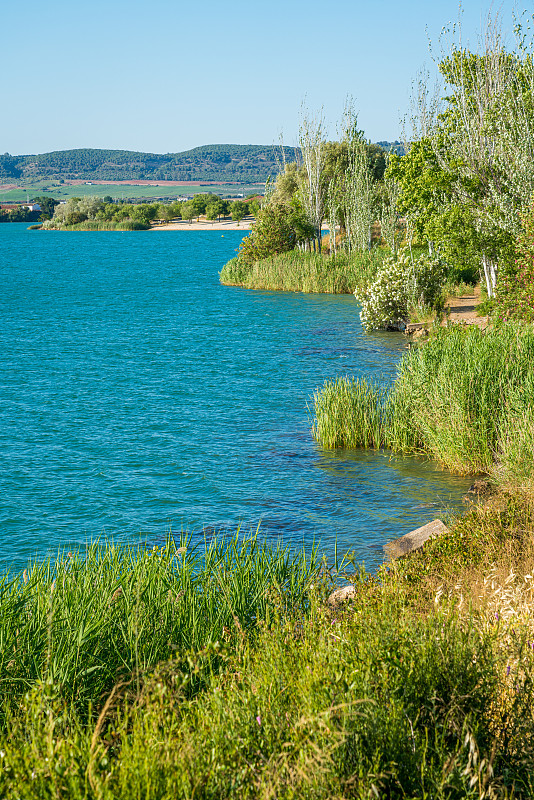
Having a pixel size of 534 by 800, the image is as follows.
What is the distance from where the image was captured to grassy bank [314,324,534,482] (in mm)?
11836

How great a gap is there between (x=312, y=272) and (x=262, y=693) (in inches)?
1643

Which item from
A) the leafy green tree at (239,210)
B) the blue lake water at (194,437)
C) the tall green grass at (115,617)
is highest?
the leafy green tree at (239,210)

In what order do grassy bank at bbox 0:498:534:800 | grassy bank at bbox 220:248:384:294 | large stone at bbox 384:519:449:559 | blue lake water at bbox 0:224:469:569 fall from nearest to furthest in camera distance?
grassy bank at bbox 0:498:534:800, large stone at bbox 384:519:449:559, blue lake water at bbox 0:224:469:569, grassy bank at bbox 220:248:384:294

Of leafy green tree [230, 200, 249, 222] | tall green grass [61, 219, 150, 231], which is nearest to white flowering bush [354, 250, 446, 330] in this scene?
leafy green tree [230, 200, 249, 222]

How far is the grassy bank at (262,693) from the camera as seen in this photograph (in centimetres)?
341

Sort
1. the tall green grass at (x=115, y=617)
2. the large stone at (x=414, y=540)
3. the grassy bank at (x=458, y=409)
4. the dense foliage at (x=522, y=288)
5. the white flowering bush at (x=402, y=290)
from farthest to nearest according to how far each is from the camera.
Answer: the white flowering bush at (x=402, y=290)
the dense foliage at (x=522, y=288)
the grassy bank at (x=458, y=409)
the large stone at (x=414, y=540)
the tall green grass at (x=115, y=617)

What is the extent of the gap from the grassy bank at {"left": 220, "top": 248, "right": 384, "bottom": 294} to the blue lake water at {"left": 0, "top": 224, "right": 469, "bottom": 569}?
2.54 meters

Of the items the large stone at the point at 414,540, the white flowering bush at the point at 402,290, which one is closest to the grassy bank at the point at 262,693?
the large stone at the point at 414,540

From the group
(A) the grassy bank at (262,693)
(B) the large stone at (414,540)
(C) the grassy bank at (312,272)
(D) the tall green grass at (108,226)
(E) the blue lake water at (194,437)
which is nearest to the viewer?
(A) the grassy bank at (262,693)

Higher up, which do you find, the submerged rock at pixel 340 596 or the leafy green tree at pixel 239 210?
the leafy green tree at pixel 239 210

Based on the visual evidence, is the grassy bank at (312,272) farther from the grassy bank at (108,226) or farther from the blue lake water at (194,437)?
the grassy bank at (108,226)

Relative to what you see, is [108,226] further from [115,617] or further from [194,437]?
[115,617]

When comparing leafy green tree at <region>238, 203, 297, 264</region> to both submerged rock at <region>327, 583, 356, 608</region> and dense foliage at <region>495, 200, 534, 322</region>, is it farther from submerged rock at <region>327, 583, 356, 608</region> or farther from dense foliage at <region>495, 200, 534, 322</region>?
submerged rock at <region>327, 583, 356, 608</region>

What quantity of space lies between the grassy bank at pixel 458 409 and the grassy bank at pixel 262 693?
196 inches
